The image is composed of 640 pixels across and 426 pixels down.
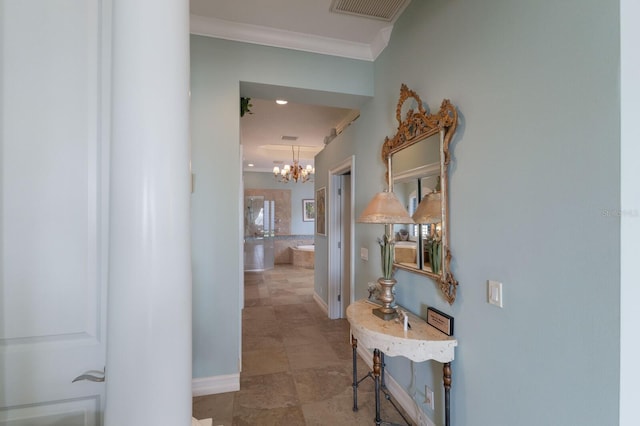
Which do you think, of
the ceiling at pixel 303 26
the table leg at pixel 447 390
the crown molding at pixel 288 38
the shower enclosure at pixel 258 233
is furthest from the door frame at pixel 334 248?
the shower enclosure at pixel 258 233

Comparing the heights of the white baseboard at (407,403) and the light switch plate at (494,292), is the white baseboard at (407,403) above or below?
below

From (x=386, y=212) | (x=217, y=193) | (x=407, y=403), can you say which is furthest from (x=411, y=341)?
(x=217, y=193)

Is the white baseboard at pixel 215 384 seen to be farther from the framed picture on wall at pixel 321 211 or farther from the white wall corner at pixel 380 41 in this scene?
the white wall corner at pixel 380 41

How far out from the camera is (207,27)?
2232 millimetres

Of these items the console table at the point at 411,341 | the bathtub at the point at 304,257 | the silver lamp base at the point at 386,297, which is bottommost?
the bathtub at the point at 304,257

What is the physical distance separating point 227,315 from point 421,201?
5.82ft

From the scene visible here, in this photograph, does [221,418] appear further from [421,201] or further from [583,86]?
[583,86]

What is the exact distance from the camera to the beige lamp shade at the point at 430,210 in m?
1.68

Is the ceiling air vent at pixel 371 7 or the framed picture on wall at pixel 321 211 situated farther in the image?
the framed picture on wall at pixel 321 211

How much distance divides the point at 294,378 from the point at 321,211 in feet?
8.40

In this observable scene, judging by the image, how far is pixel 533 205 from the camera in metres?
1.13

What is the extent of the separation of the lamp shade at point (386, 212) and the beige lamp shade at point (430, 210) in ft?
0.23

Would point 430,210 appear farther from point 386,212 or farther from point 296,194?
point 296,194

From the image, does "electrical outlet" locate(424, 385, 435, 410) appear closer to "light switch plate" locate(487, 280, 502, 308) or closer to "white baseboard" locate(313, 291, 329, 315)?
"light switch plate" locate(487, 280, 502, 308)
